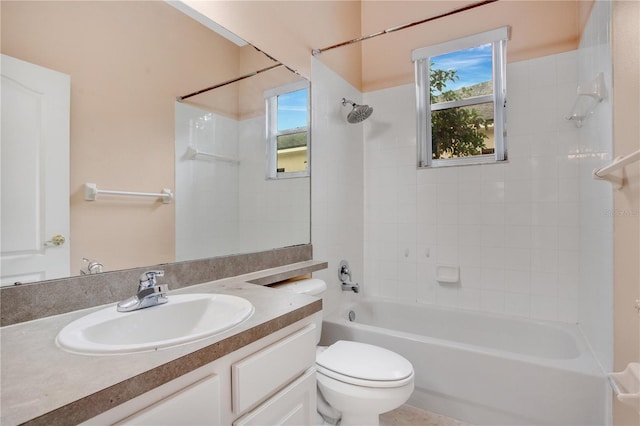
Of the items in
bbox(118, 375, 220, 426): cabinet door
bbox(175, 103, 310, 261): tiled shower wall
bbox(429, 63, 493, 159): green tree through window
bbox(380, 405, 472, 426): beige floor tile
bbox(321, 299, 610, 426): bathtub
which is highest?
bbox(429, 63, 493, 159): green tree through window

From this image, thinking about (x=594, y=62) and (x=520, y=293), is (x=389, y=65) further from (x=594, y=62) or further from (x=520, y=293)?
(x=520, y=293)

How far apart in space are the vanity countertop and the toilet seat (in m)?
0.64

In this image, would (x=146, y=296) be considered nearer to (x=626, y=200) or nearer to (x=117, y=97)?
(x=117, y=97)

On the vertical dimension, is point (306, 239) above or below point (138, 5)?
below

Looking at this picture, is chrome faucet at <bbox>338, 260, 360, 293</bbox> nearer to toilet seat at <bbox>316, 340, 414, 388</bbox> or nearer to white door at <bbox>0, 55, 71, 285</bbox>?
toilet seat at <bbox>316, 340, 414, 388</bbox>

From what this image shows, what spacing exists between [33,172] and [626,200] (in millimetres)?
1990

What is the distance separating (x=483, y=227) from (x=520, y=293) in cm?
50

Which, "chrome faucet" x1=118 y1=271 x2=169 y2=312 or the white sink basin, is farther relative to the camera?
"chrome faucet" x1=118 y1=271 x2=169 y2=312

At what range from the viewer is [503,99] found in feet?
7.30

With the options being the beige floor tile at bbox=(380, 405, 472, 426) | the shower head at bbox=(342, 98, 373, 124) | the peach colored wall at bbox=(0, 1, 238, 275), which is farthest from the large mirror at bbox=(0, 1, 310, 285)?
the beige floor tile at bbox=(380, 405, 472, 426)

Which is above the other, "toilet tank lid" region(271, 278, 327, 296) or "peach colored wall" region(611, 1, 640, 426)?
"peach colored wall" region(611, 1, 640, 426)

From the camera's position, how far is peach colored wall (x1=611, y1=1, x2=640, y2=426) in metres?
1.08

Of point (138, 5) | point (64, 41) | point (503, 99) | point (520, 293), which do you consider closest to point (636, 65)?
point (503, 99)

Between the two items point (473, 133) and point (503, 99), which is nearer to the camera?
point (503, 99)
